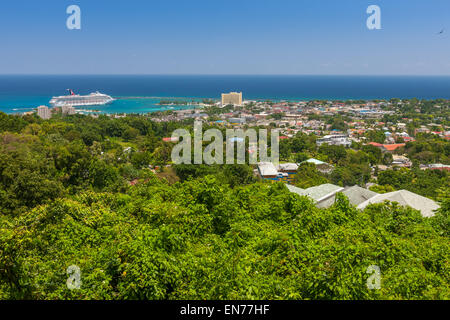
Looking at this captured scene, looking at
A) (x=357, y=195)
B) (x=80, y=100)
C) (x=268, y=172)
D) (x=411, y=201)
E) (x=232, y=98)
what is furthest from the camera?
(x=232, y=98)

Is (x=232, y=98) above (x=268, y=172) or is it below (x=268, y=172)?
above

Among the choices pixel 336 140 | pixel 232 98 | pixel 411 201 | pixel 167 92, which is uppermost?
pixel 167 92

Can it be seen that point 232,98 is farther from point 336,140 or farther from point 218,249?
point 218,249

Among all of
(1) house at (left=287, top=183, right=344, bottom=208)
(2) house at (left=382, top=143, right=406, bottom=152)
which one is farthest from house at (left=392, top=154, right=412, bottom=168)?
(1) house at (left=287, top=183, right=344, bottom=208)

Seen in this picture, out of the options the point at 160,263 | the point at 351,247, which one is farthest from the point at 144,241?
the point at 351,247

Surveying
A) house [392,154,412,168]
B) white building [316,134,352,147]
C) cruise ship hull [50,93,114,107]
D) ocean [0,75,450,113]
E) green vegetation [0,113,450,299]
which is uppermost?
ocean [0,75,450,113]

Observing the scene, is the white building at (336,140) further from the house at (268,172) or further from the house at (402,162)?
the house at (268,172)

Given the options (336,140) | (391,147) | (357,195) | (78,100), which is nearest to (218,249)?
(357,195)

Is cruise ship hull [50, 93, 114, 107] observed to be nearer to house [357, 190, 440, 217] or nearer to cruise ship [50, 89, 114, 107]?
cruise ship [50, 89, 114, 107]

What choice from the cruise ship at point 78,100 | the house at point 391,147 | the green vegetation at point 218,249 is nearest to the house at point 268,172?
the green vegetation at point 218,249

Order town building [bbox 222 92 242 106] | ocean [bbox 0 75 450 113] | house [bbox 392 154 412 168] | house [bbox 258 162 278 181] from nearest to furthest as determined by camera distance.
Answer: house [bbox 258 162 278 181] < house [bbox 392 154 412 168] < ocean [bbox 0 75 450 113] < town building [bbox 222 92 242 106]

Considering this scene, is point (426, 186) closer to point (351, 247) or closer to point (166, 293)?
point (351, 247)
